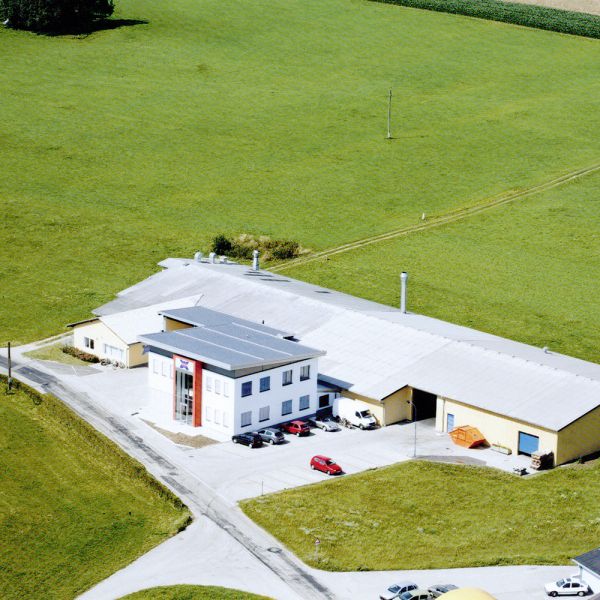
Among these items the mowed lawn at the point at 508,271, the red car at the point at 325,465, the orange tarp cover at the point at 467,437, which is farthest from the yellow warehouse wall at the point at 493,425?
the mowed lawn at the point at 508,271

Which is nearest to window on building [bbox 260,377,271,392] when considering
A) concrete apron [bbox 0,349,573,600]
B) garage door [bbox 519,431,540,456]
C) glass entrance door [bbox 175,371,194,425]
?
glass entrance door [bbox 175,371,194,425]

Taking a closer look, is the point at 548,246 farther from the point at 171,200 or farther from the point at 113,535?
the point at 113,535

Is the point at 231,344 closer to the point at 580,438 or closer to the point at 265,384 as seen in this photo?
the point at 265,384

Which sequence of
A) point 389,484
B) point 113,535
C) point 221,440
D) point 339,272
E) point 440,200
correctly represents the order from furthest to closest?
point 440,200 < point 339,272 < point 221,440 < point 389,484 < point 113,535

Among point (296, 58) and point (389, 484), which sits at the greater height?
point (296, 58)

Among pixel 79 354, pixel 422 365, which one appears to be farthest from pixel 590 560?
pixel 79 354

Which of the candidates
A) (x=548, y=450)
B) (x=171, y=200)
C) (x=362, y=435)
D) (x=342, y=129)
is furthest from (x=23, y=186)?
(x=548, y=450)

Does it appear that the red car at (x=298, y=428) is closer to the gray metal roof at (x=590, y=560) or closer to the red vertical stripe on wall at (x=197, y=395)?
the red vertical stripe on wall at (x=197, y=395)
